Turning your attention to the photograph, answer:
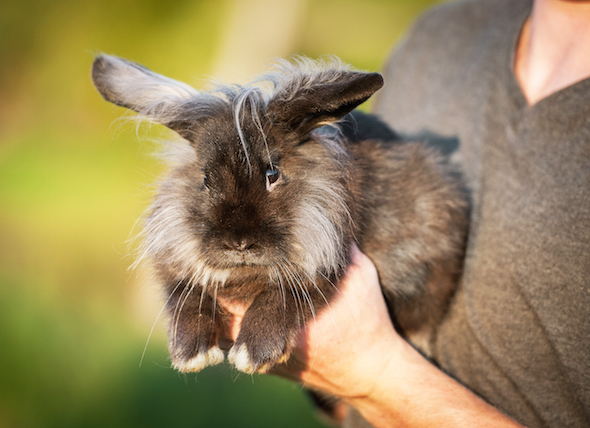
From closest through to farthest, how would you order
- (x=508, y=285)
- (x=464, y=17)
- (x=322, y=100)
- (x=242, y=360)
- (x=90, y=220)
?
1. (x=322, y=100)
2. (x=242, y=360)
3. (x=508, y=285)
4. (x=464, y=17)
5. (x=90, y=220)

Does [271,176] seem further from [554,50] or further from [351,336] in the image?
[554,50]

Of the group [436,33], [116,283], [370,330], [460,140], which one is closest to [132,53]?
[116,283]

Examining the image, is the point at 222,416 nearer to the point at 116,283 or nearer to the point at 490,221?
the point at 116,283

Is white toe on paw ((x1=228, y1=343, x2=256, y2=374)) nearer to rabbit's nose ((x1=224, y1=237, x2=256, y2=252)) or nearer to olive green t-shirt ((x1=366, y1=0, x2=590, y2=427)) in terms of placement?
rabbit's nose ((x1=224, y1=237, x2=256, y2=252))

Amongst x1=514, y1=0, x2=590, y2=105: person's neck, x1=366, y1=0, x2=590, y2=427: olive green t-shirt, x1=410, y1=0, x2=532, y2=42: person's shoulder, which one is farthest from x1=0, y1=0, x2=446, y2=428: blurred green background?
x1=514, y1=0, x2=590, y2=105: person's neck

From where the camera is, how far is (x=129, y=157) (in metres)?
4.82

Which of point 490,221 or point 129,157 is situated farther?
point 129,157

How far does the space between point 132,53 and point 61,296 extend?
2792mm

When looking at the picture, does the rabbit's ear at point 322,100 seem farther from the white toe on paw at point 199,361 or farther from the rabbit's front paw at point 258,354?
the white toe on paw at point 199,361

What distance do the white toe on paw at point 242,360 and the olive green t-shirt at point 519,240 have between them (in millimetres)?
857

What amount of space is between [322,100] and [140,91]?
0.71 meters

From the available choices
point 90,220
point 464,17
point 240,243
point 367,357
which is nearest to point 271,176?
point 240,243

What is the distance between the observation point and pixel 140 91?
161 cm

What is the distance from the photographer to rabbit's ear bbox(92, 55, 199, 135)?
5.25ft
